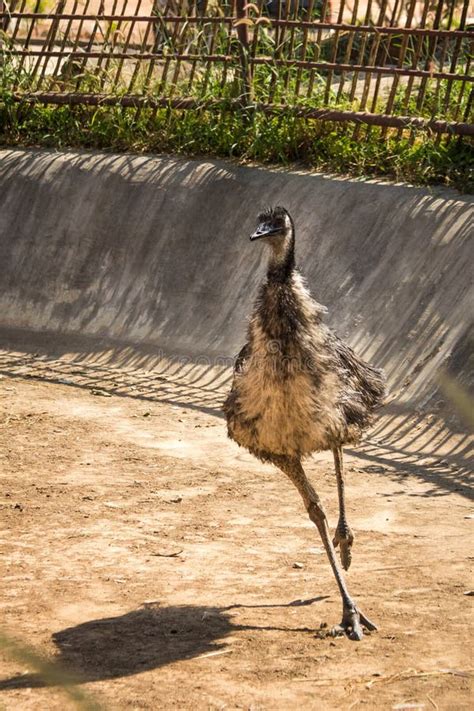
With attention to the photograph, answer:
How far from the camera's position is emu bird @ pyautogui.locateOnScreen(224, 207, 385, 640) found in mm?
4496

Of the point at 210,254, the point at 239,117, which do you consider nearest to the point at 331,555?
the point at 210,254

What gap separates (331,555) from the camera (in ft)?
15.1

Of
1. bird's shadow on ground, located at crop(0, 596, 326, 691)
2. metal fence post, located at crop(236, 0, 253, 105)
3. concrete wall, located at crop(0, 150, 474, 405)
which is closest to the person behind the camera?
bird's shadow on ground, located at crop(0, 596, 326, 691)

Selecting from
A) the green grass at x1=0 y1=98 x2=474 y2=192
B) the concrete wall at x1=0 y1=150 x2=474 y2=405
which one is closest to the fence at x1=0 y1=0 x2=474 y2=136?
the green grass at x1=0 y1=98 x2=474 y2=192

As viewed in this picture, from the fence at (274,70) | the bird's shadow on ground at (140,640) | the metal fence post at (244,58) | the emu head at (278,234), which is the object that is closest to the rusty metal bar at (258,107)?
the fence at (274,70)

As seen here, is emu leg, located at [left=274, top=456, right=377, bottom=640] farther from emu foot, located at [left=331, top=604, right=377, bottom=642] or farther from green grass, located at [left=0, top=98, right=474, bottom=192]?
green grass, located at [left=0, top=98, right=474, bottom=192]

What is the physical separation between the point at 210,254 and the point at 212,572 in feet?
18.4

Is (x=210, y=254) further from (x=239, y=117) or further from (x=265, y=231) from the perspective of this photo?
(x=265, y=231)

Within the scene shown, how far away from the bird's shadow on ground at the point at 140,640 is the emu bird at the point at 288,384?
53cm

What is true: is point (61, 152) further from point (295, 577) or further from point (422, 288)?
point (295, 577)

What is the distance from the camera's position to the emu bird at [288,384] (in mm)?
4496

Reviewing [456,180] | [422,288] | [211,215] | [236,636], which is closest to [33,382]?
[211,215]

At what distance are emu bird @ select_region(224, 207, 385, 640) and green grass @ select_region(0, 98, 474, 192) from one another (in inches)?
205

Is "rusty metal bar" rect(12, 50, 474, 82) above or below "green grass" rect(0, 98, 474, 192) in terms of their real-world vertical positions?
above
